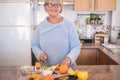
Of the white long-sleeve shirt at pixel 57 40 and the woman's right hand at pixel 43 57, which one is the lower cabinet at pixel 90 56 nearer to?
the white long-sleeve shirt at pixel 57 40

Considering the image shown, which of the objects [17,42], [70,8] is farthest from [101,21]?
[17,42]

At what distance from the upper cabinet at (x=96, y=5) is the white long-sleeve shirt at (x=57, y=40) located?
5.49 ft

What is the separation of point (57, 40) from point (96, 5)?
183cm

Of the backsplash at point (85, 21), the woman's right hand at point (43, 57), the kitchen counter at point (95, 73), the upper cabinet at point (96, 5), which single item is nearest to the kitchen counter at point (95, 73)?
the kitchen counter at point (95, 73)

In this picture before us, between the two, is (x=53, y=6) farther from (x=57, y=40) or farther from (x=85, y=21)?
(x=85, y=21)

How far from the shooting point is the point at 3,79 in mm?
1438

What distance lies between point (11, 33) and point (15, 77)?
1.62 meters

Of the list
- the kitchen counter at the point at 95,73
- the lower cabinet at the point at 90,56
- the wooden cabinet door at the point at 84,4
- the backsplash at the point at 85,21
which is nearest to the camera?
the kitchen counter at the point at 95,73

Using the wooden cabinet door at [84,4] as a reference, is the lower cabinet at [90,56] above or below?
below

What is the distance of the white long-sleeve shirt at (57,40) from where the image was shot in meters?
1.81

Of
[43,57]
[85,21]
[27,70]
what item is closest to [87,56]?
[85,21]

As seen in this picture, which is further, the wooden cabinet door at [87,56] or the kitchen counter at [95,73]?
the wooden cabinet door at [87,56]

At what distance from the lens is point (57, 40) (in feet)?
5.96

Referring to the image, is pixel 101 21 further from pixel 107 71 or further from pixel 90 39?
pixel 107 71
